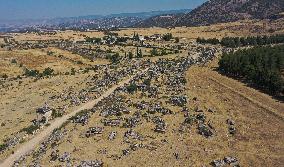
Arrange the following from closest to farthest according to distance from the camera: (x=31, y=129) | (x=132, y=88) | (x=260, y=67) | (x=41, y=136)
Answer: (x=41, y=136), (x=31, y=129), (x=132, y=88), (x=260, y=67)

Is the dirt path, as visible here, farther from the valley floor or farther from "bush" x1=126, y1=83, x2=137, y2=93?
the valley floor

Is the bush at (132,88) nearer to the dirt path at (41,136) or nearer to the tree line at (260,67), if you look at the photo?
the dirt path at (41,136)

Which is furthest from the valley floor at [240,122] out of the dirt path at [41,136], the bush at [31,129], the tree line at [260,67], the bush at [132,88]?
the bush at [31,129]

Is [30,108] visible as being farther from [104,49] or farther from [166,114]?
[104,49]

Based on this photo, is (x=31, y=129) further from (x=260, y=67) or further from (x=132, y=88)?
(x=260, y=67)

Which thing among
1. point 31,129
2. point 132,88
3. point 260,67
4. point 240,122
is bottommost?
point 31,129

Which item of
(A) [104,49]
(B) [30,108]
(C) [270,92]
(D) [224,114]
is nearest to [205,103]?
(D) [224,114]

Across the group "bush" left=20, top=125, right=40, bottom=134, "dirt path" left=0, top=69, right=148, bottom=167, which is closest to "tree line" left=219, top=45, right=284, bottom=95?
"dirt path" left=0, top=69, right=148, bottom=167

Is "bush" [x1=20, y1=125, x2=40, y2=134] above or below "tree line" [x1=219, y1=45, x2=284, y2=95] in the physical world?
below

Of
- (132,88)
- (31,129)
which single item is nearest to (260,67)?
(132,88)
